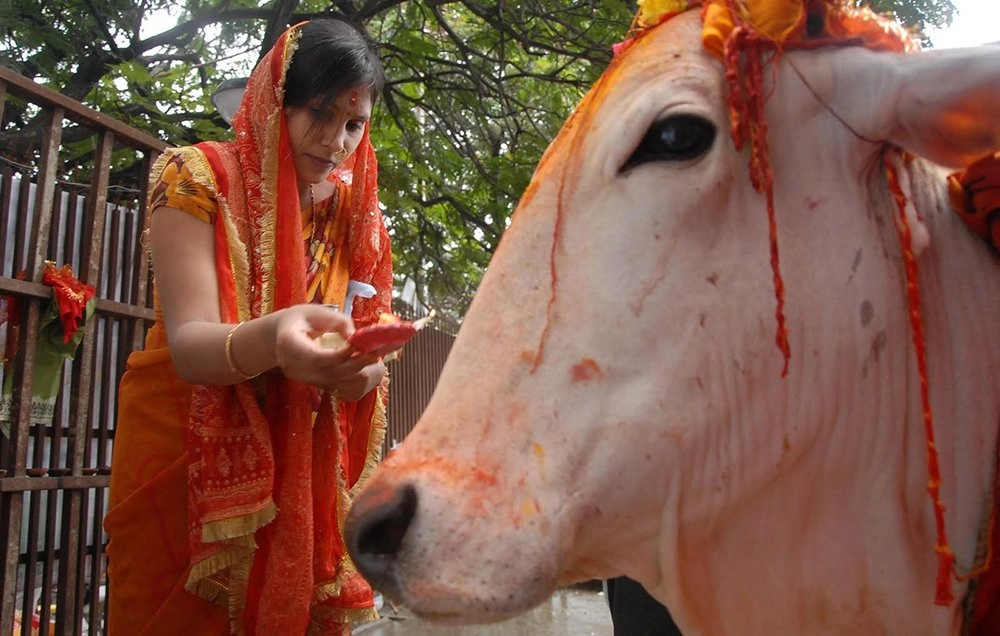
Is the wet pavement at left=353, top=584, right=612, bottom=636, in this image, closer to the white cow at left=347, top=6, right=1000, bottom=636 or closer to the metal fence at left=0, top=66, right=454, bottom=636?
the metal fence at left=0, top=66, right=454, bottom=636

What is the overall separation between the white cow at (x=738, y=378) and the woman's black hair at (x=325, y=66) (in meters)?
0.98

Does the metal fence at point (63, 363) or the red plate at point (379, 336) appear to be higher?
the metal fence at point (63, 363)

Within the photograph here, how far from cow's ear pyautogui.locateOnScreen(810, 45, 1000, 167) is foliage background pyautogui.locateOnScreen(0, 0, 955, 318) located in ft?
15.0

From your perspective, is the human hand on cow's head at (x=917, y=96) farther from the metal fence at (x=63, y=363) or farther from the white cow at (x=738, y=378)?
the metal fence at (x=63, y=363)

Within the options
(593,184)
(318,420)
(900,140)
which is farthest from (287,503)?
(900,140)

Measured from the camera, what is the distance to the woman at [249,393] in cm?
191

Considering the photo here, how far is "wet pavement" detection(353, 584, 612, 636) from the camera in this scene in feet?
18.5

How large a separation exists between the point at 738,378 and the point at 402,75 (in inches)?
248

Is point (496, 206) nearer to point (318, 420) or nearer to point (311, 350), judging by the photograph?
point (318, 420)

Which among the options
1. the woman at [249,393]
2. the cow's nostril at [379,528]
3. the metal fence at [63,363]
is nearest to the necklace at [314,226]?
the woman at [249,393]

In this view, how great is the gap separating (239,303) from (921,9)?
2.71 m

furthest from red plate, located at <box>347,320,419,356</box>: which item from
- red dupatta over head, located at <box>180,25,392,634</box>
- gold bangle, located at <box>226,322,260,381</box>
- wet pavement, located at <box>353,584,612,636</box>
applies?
wet pavement, located at <box>353,584,612,636</box>

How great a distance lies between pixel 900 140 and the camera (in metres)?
1.29

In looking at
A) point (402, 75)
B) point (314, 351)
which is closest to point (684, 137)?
point (314, 351)
